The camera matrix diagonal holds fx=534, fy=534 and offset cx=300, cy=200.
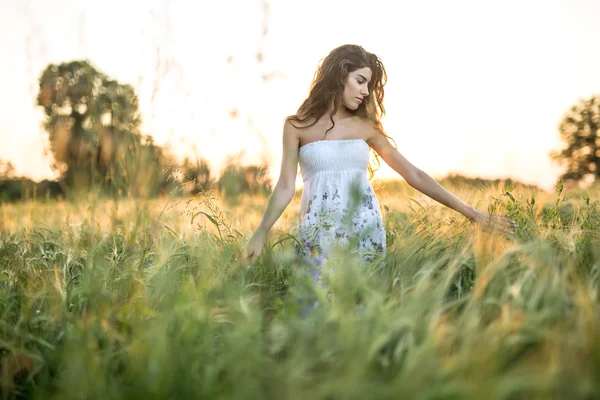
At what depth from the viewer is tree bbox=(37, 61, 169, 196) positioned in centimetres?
197

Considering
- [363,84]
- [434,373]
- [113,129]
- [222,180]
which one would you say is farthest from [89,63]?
[434,373]

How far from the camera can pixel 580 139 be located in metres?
22.5

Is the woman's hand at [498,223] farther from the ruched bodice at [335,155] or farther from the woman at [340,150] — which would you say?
the ruched bodice at [335,155]

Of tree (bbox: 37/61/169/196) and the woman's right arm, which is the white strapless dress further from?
tree (bbox: 37/61/169/196)

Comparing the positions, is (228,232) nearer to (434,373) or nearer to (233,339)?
(233,339)

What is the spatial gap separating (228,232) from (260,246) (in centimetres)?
26

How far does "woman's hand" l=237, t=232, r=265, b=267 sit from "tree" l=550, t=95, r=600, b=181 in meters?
22.2

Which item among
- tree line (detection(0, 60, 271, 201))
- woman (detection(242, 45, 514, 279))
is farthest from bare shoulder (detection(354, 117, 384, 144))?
tree line (detection(0, 60, 271, 201))

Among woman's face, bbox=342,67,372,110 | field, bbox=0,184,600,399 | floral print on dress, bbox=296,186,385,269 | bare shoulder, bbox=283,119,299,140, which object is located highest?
woman's face, bbox=342,67,372,110

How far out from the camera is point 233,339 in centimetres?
126

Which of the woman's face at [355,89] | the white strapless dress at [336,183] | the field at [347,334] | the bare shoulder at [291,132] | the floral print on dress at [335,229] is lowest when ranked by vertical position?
the field at [347,334]

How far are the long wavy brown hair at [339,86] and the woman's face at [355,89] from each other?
45 millimetres

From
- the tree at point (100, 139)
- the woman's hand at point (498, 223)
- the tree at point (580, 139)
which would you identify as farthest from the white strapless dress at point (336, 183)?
the tree at point (580, 139)

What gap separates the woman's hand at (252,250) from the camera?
7.82 ft
